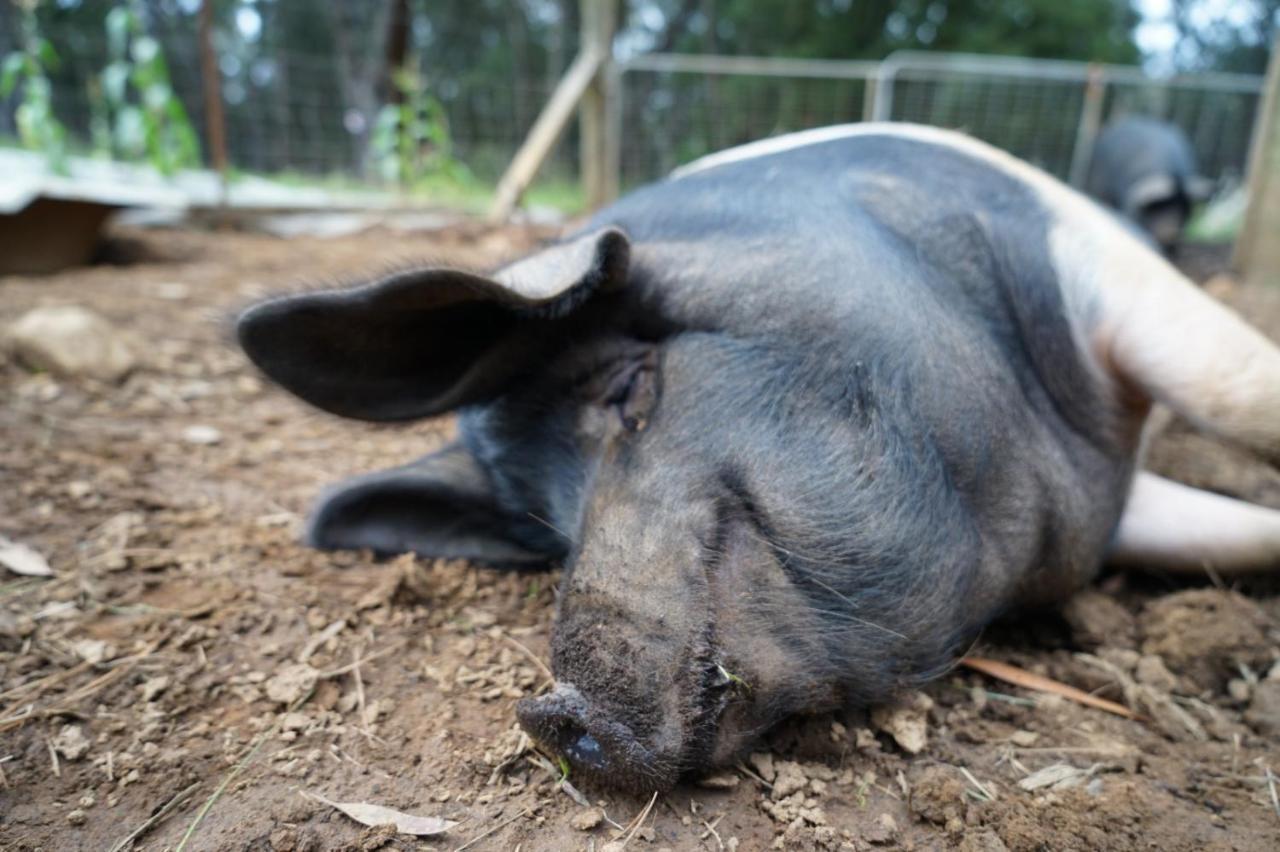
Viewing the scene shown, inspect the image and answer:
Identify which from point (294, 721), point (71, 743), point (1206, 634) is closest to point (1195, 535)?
point (1206, 634)

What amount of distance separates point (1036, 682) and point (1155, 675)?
22 cm

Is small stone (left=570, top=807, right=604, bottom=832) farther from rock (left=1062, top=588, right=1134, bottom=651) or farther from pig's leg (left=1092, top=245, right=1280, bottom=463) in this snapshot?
pig's leg (left=1092, top=245, right=1280, bottom=463)

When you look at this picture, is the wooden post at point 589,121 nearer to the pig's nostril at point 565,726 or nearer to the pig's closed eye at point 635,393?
the pig's closed eye at point 635,393

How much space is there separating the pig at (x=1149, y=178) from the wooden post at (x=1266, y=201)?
293cm

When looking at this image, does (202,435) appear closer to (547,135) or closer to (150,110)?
(547,135)

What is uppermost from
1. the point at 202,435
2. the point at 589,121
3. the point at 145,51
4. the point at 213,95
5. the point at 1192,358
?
the point at 145,51

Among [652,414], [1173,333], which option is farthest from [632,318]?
[1173,333]

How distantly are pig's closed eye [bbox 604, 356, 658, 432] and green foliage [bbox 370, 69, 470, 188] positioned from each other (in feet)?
23.6

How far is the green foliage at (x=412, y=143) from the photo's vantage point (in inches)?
332

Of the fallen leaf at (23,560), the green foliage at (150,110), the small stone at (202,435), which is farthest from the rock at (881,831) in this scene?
the green foliage at (150,110)

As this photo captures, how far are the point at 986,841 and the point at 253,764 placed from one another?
1.12m

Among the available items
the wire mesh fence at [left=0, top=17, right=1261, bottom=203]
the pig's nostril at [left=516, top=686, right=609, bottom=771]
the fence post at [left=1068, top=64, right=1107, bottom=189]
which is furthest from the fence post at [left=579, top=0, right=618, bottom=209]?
the pig's nostril at [left=516, top=686, right=609, bottom=771]

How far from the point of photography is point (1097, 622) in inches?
79.8

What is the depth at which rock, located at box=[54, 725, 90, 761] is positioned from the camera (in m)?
1.54
